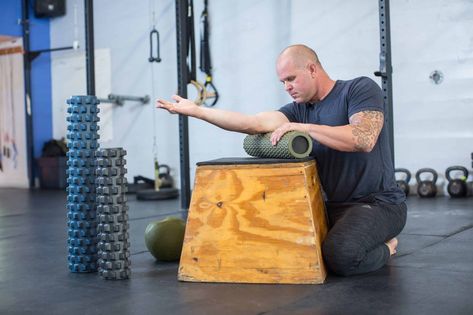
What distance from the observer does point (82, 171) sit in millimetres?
2570

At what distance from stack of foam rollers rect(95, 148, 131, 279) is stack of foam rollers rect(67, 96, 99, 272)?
0.49 feet

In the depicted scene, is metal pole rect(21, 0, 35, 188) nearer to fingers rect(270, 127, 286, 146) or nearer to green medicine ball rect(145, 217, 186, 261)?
green medicine ball rect(145, 217, 186, 261)

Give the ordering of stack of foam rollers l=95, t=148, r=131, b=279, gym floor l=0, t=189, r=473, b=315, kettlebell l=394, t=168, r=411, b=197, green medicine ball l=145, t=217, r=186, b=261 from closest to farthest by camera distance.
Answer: gym floor l=0, t=189, r=473, b=315, stack of foam rollers l=95, t=148, r=131, b=279, green medicine ball l=145, t=217, r=186, b=261, kettlebell l=394, t=168, r=411, b=197

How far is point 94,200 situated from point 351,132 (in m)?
1.06

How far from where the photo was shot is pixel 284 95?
243 inches

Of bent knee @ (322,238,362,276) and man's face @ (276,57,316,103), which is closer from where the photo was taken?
bent knee @ (322,238,362,276)

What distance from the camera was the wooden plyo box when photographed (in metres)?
2.27

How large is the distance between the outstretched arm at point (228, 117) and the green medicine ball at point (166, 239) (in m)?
0.57

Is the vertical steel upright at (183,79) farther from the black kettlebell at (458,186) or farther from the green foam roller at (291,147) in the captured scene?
the green foam roller at (291,147)

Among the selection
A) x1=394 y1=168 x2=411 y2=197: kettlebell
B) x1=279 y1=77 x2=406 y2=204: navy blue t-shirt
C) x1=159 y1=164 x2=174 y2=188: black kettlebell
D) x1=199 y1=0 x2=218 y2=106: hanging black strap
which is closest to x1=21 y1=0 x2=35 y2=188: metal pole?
x1=159 y1=164 x2=174 y2=188: black kettlebell

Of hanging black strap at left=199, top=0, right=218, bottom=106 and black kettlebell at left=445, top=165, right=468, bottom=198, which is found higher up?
hanging black strap at left=199, top=0, right=218, bottom=106

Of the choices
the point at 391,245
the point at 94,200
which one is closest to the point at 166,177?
the point at 94,200

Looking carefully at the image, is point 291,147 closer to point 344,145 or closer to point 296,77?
point 344,145

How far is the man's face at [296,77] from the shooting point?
248 cm
